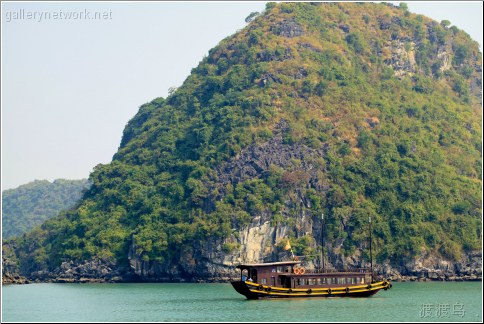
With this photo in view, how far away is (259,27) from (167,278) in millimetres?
36796

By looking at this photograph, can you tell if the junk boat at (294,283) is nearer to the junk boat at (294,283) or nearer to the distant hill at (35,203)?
the junk boat at (294,283)

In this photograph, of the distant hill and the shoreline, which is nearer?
the shoreline

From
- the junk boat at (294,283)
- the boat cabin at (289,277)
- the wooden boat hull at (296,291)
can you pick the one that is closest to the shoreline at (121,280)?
the wooden boat hull at (296,291)

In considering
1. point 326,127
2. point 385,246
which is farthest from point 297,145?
point 385,246

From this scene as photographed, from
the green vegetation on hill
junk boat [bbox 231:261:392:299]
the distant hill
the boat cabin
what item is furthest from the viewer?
the distant hill

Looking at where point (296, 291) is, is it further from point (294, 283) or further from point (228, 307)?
point (228, 307)

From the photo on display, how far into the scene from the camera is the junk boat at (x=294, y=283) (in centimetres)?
6162

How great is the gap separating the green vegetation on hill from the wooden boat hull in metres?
28.6

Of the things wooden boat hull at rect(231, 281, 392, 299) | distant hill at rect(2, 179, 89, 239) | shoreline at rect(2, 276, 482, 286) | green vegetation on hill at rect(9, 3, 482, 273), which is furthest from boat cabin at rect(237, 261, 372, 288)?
distant hill at rect(2, 179, 89, 239)

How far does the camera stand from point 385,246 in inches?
3647

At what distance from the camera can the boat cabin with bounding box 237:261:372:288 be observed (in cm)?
6206

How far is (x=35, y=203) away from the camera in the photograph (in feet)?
621

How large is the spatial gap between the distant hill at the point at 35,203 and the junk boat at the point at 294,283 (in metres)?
117

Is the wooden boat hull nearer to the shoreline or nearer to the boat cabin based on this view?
the boat cabin
